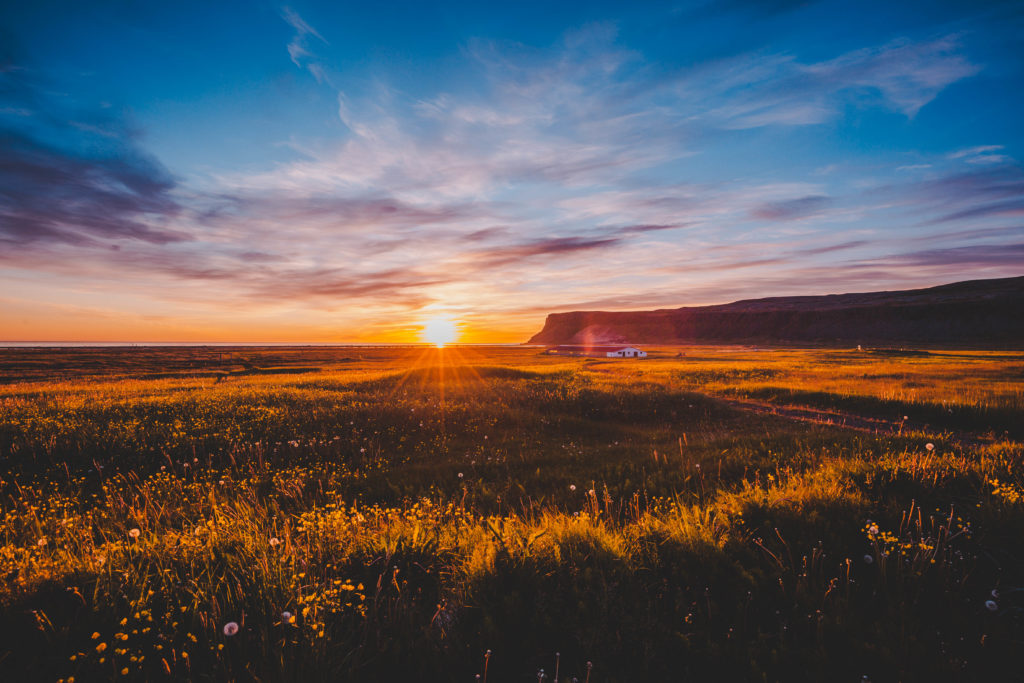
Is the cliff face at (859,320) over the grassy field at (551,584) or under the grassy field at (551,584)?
over

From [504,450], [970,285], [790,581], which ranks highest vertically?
[970,285]

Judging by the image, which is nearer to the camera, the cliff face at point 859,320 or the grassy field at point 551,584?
the grassy field at point 551,584

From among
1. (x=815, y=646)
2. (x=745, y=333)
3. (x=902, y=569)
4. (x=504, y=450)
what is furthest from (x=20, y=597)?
(x=745, y=333)

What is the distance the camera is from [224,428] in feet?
39.9

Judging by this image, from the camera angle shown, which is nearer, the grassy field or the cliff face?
the grassy field

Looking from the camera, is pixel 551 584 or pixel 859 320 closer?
pixel 551 584

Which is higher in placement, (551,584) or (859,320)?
(859,320)

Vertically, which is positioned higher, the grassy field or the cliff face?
the cliff face

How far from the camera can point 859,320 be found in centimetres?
12875

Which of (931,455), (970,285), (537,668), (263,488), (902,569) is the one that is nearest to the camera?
(537,668)

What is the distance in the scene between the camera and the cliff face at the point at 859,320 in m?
104

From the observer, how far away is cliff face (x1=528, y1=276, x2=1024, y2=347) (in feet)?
340

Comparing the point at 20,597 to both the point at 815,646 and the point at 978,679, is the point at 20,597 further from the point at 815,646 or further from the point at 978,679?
the point at 978,679

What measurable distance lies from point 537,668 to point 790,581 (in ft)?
8.62
